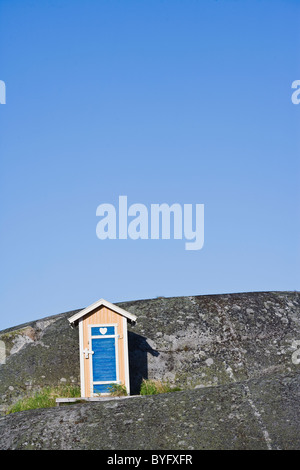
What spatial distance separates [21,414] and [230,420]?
4352mm

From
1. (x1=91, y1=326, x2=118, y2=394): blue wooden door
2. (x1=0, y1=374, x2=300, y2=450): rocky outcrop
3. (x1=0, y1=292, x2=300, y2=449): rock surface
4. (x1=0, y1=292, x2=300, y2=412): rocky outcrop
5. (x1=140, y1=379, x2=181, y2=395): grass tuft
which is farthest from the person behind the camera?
(x1=0, y1=292, x2=300, y2=412): rocky outcrop

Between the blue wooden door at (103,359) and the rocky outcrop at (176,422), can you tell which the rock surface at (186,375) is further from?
the blue wooden door at (103,359)

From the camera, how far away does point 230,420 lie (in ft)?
41.1

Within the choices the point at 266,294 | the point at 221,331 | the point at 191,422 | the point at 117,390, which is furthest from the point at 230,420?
the point at 266,294

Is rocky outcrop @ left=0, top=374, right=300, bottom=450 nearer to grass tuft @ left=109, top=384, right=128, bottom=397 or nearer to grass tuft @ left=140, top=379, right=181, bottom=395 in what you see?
grass tuft @ left=109, top=384, right=128, bottom=397

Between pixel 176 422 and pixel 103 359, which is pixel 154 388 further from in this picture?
pixel 176 422

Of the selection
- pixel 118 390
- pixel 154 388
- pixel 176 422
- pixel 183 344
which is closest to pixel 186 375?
pixel 183 344

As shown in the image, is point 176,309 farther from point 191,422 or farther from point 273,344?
point 191,422

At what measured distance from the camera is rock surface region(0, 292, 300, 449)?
1228cm

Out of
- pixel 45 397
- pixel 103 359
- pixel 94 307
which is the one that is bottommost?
pixel 45 397

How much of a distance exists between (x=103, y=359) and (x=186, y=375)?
3627 mm

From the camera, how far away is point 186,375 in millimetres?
18594

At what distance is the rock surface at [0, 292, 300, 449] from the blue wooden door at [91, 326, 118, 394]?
1.99 metres

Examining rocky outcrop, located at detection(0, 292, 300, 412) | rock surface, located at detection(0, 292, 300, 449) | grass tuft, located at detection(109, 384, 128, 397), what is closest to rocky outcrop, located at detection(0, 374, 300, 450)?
rock surface, located at detection(0, 292, 300, 449)
